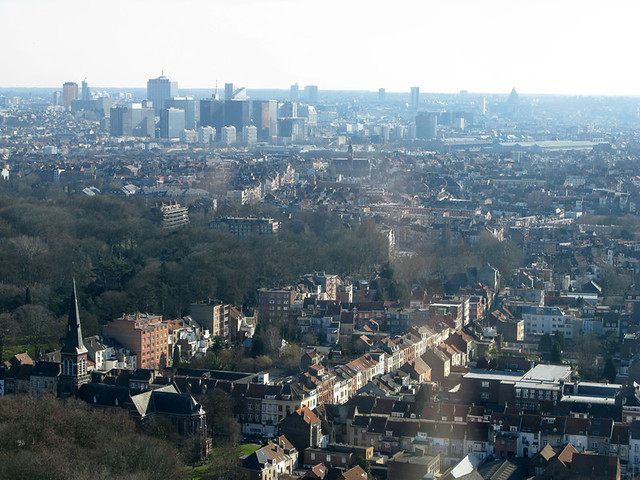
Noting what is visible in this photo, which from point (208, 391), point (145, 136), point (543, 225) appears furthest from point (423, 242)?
point (145, 136)

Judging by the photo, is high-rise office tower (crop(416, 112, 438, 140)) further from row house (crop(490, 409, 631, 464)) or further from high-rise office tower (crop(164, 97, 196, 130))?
row house (crop(490, 409, 631, 464))

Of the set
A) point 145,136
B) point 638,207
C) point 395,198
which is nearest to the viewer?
point 638,207

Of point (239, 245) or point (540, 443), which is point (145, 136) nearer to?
point (239, 245)

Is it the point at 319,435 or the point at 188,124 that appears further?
the point at 188,124

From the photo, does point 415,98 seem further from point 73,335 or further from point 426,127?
point 73,335

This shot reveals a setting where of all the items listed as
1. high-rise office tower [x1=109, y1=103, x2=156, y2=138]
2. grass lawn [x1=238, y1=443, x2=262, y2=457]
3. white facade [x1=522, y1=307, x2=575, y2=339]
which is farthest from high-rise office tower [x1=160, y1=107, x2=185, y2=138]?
grass lawn [x1=238, y1=443, x2=262, y2=457]

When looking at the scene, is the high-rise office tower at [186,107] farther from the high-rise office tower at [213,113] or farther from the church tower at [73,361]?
the church tower at [73,361]

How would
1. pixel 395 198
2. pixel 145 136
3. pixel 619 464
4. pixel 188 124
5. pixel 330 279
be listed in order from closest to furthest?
pixel 619 464 < pixel 330 279 < pixel 395 198 < pixel 145 136 < pixel 188 124
